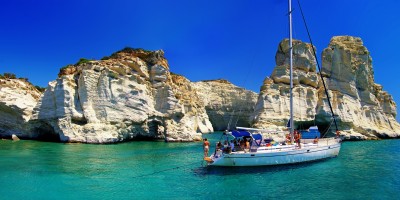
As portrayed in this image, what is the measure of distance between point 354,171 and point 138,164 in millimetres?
15155

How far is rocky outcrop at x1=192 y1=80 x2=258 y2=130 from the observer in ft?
315

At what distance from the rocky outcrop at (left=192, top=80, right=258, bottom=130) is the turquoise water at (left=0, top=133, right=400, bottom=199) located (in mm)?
69837

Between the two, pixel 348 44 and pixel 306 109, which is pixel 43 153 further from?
pixel 348 44

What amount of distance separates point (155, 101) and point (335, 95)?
29351 millimetres

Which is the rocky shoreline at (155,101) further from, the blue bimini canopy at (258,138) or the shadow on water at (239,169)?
the shadow on water at (239,169)

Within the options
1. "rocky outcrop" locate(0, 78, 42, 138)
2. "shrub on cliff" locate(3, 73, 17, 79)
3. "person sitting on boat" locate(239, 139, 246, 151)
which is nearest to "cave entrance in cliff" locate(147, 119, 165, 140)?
"rocky outcrop" locate(0, 78, 42, 138)

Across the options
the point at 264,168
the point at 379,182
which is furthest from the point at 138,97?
the point at 379,182

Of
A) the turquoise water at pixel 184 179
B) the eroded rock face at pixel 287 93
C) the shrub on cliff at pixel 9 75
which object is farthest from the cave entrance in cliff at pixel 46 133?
the eroded rock face at pixel 287 93

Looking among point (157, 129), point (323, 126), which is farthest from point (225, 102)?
point (157, 129)

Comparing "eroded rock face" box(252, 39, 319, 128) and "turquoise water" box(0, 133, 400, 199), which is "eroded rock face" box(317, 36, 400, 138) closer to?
"eroded rock face" box(252, 39, 319, 128)

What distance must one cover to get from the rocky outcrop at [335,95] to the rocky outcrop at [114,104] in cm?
1500

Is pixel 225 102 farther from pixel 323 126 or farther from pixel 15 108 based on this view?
pixel 15 108

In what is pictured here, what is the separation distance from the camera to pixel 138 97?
144ft

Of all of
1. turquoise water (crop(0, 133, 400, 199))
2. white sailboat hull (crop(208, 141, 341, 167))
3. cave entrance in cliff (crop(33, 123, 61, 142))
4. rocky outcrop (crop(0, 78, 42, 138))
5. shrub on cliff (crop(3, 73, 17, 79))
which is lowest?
turquoise water (crop(0, 133, 400, 199))
